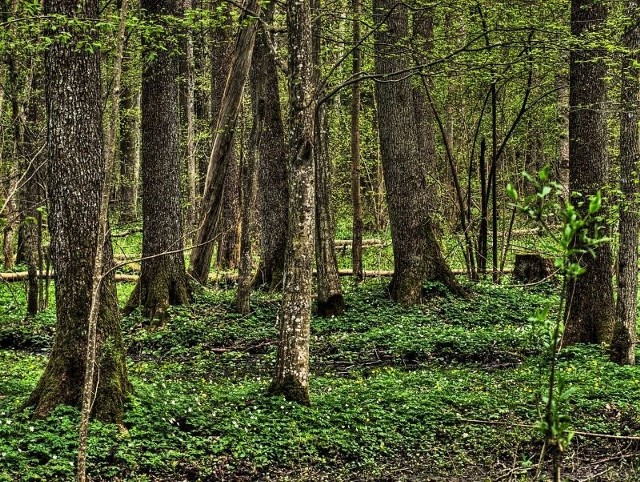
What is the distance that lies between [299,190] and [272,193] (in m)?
8.01

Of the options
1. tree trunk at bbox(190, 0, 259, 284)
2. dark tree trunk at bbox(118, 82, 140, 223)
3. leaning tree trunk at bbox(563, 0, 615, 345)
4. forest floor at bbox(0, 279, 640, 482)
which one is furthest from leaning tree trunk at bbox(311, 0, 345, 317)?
dark tree trunk at bbox(118, 82, 140, 223)

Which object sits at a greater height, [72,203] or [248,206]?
[248,206]

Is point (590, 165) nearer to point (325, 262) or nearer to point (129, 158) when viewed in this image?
point (325, 262)

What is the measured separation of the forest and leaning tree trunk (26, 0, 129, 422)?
23 mm

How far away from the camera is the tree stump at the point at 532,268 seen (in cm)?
1756

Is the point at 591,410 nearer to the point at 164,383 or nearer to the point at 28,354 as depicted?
the point at 164,383

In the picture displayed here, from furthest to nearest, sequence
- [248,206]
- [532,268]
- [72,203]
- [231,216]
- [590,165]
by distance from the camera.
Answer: [231,216]
[532,268]
[248,206]
[590,165]
[72,203]

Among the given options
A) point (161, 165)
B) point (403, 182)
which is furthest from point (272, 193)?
point (403, 182)

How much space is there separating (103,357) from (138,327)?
5745 millimetres

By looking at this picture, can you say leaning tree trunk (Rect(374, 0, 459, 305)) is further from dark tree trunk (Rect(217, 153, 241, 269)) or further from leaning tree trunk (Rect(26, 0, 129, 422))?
leaning tree trunk (Rect(26, 0, 129, 422))

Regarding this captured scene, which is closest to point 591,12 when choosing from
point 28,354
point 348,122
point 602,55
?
point 602,55

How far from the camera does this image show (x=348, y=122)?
25703 mm

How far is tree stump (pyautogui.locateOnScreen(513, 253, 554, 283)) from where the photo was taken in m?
17.6

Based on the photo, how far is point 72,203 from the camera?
273 inches
